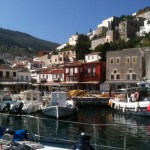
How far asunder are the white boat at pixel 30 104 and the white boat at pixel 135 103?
11.3 m

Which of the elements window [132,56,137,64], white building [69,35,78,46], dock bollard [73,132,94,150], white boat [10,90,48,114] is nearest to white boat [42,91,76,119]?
white boat [10,90,48,114]

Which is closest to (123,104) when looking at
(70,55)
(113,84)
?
(113,84)

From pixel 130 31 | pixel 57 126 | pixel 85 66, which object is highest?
pixel 130 31

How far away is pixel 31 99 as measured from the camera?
48281 millimetres

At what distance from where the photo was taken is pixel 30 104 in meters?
45.2

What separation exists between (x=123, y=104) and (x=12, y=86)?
4357 centimetres

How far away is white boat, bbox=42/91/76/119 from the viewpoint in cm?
3950

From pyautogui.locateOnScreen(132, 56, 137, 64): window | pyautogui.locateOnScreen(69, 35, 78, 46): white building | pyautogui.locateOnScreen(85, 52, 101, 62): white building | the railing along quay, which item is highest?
pyautogui.locateOnScreen(69, 35, 78, 46): white building

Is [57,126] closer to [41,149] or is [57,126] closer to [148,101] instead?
[148,101]

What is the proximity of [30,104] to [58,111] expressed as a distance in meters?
7.37

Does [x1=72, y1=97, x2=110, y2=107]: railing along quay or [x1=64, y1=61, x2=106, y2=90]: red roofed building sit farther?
[x1=64, y1=61, x2=106, y2=90]: red roofed building

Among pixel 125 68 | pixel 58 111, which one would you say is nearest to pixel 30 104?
pixel 58 111

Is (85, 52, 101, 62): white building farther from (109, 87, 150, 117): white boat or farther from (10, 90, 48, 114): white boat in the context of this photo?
(10, 90, 48, 114): white boat

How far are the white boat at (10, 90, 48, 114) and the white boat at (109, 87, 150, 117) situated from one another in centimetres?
1125
